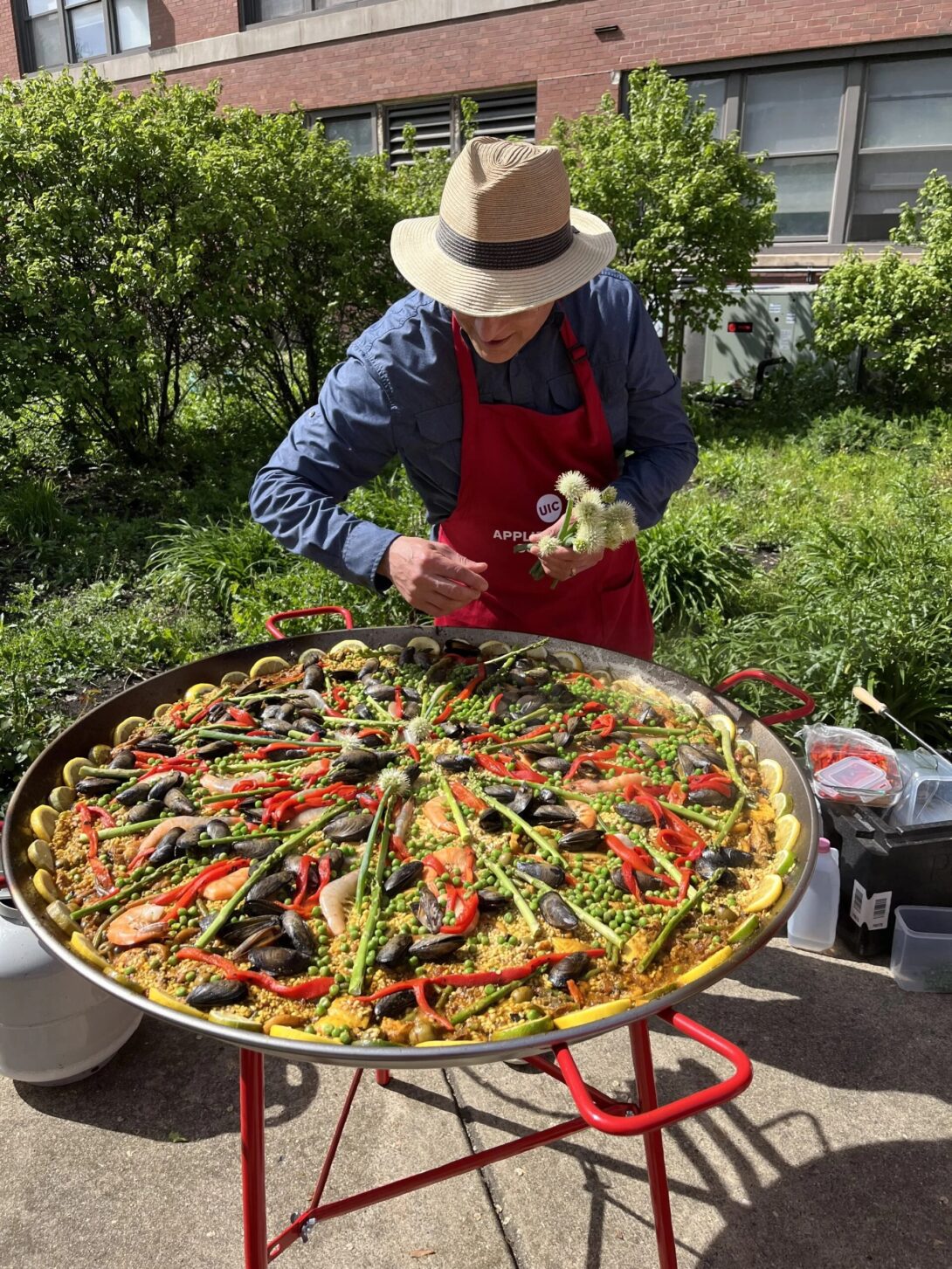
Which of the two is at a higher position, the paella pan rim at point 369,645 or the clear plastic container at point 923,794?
the paella pan rim at point 369,645

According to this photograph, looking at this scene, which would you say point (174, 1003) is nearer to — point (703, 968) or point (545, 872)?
point (545, 872)

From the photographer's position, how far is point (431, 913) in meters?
1.67

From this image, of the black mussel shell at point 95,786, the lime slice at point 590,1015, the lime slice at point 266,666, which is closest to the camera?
the lime slice at point 590,1015

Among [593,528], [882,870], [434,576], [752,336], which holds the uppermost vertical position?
[752,336]

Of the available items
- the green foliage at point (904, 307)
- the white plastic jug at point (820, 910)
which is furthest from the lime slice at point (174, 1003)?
the green foliage at point (904, 307)

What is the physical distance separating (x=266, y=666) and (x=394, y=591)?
94.6 inches

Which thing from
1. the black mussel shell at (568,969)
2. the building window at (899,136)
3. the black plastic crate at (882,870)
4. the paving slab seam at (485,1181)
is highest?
the building window at (899,136)

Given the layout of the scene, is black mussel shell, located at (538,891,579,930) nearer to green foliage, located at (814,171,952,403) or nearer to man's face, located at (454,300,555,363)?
man's face, located at (454,300,555,363)

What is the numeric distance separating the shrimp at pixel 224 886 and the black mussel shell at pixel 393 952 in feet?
1.08

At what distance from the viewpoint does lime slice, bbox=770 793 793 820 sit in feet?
6.23

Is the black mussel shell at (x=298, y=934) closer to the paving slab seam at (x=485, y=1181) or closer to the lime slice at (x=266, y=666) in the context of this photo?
the lime slice at (x=266, y=666)

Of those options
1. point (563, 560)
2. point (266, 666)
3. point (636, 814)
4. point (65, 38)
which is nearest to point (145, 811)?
point (266, 666)

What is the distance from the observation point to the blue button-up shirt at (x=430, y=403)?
2.48 metres

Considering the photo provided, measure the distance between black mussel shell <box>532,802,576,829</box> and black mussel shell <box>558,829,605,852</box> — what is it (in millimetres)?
61
